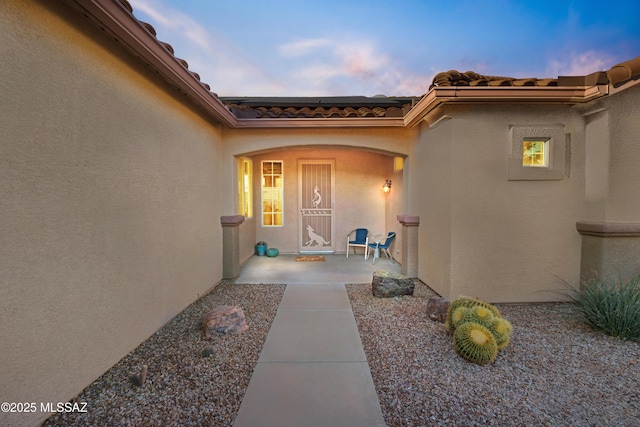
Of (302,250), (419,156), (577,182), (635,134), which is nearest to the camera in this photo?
(635,134)

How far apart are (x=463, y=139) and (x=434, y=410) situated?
3596 mm

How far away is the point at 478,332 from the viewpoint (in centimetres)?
276

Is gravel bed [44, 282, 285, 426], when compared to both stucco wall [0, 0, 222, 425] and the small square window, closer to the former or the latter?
stucco wall [0, 0, 222, 425]

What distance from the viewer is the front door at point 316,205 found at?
27.1 ft

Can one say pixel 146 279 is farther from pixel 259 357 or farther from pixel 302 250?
pixel 302 250

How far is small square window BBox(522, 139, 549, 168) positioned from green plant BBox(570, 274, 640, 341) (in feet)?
6.11

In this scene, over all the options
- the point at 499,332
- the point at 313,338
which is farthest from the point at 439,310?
the point at 313,338

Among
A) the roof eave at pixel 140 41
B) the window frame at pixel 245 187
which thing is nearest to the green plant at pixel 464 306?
the roof eave at pixel 140 41

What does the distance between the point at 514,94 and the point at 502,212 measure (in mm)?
1703

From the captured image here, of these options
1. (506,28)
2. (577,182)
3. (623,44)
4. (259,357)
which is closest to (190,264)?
(259,357)

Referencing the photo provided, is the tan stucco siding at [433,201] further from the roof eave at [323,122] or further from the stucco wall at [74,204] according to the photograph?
the stucco wall at [74,204]

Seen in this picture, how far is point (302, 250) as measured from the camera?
8.34 meters

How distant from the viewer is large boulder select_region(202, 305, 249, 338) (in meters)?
3.31

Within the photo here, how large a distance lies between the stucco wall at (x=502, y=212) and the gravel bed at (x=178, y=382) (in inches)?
127
